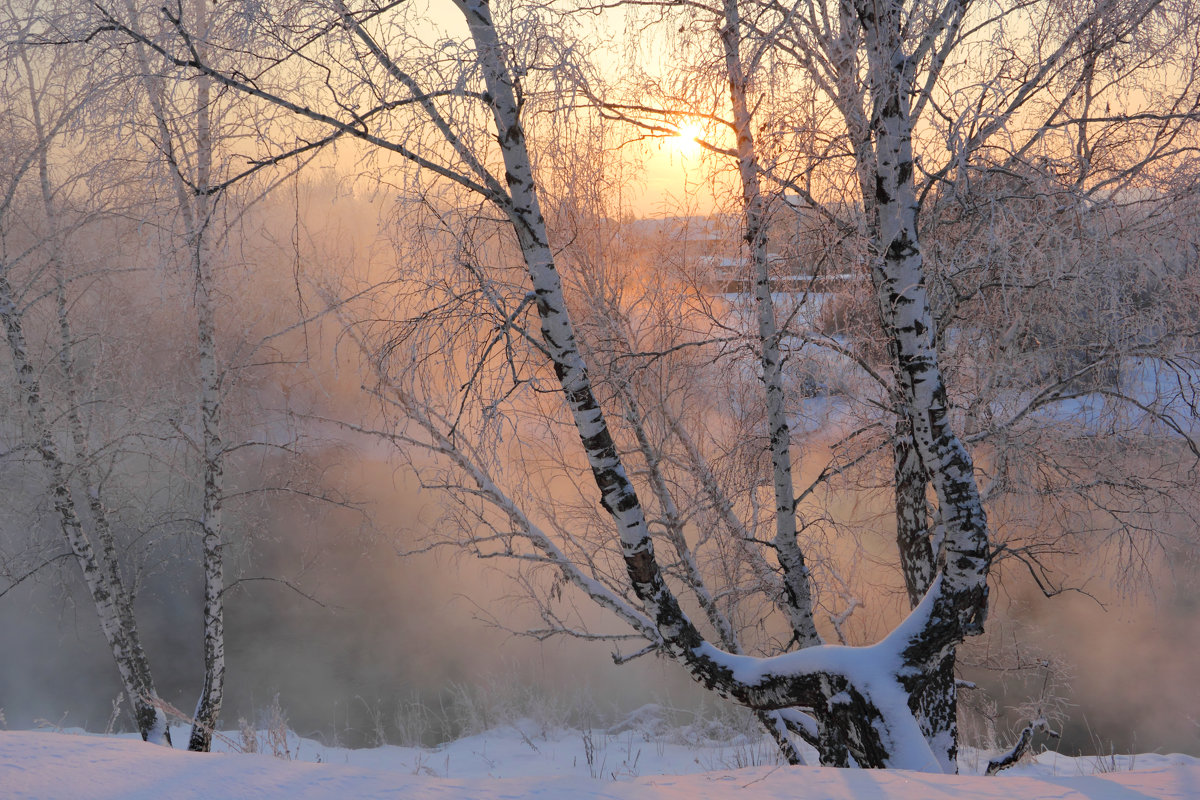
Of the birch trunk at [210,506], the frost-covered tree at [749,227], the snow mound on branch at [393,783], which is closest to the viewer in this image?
the snow mound on branch at [393,783]

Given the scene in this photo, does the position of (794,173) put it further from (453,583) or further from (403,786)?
(453,583)

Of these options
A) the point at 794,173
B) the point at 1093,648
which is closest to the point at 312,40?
the point at 794,173

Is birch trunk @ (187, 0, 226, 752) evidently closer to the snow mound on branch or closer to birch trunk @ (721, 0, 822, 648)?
the snow mound on branch

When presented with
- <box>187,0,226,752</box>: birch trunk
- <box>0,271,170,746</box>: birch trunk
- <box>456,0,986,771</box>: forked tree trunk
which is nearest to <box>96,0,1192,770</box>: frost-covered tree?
<box>456,0,986,771</box>: forked tree trunk

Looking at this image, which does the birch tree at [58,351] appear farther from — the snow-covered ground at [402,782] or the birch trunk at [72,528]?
the snow-covered ground at [402,782]

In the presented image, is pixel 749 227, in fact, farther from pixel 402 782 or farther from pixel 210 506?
pixel 210 506

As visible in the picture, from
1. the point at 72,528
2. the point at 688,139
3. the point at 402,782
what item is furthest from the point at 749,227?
the point at 72,528

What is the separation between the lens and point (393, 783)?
262 centimetres

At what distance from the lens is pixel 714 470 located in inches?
260

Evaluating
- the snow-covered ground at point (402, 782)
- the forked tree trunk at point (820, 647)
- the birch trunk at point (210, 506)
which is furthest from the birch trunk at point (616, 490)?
the birch trunk at point (210, 506)

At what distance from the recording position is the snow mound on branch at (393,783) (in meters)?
2.42

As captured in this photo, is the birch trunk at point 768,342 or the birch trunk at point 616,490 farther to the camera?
the birch trunk at point 768,342

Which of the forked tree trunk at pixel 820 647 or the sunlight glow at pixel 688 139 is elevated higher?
the sunlight glow at pixel 688 139

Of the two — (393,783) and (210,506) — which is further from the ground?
(210,506)
